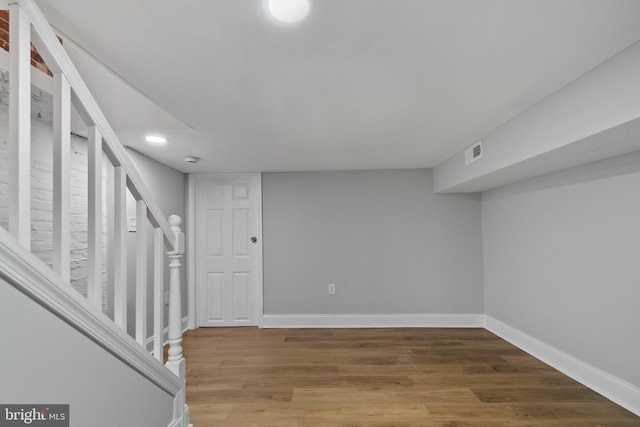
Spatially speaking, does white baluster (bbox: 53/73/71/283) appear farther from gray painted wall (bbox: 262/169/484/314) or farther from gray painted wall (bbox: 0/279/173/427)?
gray painted wall (bbox: 262/169/484/314)

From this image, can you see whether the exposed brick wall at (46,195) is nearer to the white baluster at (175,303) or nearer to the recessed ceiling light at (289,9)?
the white baluster at (175,303)

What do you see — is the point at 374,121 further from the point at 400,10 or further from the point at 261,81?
the point at 400,10

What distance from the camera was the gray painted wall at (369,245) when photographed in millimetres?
3877

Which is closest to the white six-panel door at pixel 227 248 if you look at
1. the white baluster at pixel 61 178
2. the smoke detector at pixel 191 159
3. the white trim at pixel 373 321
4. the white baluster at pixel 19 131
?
the white trim at pixel 373 321

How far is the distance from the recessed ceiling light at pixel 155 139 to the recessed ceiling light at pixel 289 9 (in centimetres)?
179

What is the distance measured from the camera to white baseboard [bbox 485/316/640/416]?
80.3 inches

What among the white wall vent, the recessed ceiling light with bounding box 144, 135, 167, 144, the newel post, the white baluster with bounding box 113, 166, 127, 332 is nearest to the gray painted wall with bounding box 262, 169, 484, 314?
the white wall vent

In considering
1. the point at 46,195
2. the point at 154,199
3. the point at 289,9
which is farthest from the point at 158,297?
the point at 154,199

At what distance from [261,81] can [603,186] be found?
2451 millimetres

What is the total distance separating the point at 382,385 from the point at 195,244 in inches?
111

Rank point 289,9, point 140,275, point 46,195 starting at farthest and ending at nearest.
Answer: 1. point 46,195
2. point 140,275
3. point 289,9

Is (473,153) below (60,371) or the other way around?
the other way around

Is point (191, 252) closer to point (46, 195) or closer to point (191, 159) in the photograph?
point (191, 159)

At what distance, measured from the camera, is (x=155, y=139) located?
2568 mm
